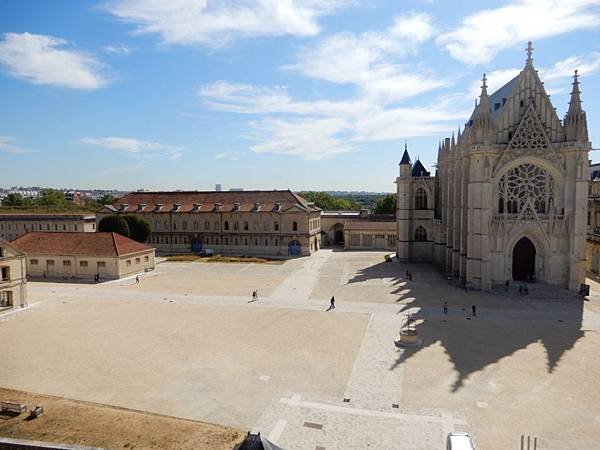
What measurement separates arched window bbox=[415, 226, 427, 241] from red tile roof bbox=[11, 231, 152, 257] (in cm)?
3412

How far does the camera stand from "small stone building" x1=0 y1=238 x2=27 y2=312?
32.8 metres

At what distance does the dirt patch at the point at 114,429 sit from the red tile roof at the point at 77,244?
3122 cm

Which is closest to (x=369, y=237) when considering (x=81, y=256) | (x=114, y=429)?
(x=81, y=256)

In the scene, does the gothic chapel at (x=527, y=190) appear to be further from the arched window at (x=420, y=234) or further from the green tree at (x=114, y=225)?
the green tree at (x=114, y=225)

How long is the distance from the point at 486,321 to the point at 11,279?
34876 mm

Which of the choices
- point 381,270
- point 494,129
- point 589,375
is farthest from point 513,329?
point 381,270

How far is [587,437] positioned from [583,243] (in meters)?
26.7

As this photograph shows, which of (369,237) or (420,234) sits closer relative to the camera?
(420,234)

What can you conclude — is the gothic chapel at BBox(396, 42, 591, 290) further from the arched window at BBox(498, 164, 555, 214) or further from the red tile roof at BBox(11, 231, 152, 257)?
the red tile roof at BBox(11, 231, 152, 257)

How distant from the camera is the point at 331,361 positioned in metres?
22.0

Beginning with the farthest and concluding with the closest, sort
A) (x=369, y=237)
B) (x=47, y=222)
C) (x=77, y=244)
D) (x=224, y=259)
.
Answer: (x=47, y=222) < (x=369, y=237) < (x=224, y=259) < (x=77, y=244)

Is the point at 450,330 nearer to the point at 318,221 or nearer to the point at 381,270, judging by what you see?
the point at 381,270

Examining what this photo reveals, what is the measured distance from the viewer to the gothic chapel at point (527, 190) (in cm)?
3709

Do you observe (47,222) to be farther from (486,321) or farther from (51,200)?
(486,321)
